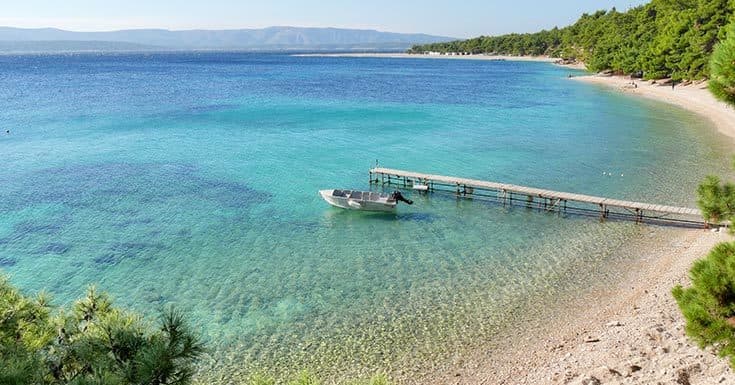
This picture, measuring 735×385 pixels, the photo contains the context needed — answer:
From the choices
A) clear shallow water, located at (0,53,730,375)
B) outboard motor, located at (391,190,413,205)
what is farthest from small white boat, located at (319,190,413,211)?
clear shallow water, located at (0,53,730,375)

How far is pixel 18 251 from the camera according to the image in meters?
20.3

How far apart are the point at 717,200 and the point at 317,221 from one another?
1717 centimetres

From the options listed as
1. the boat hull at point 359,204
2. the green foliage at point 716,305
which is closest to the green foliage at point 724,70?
the green foliage at point 716,305

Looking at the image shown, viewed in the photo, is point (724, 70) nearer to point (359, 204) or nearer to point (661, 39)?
point (359, 204)

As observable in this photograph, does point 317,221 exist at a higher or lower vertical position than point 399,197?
lower

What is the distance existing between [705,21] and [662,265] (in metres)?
59.1

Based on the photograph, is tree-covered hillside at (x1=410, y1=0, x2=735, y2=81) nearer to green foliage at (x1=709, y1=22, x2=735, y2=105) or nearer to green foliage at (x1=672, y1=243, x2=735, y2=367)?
green foliage at (x1=709, y1=22, x2=735, y2=105)

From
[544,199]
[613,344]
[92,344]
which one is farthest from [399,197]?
[92,344]

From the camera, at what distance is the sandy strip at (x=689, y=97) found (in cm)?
4494

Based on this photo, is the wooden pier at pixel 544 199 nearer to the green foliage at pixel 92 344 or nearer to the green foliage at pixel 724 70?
the green foliage at pixel 724 70

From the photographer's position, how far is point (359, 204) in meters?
24.7

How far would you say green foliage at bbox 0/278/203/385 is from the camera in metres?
5.11

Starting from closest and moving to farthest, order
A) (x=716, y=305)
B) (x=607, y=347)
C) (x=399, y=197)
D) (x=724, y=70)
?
1. (x=716, y=305)
2. (x=724, y=70)
3. (x=607, y=347)
4. (x=399, y=197)

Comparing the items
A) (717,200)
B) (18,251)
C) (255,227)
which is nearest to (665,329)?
(717,200)
